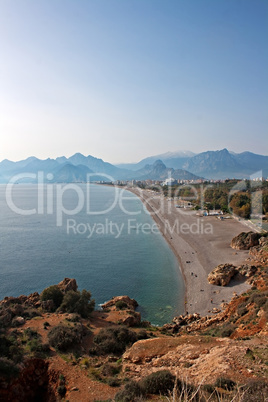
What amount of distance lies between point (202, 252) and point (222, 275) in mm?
8723

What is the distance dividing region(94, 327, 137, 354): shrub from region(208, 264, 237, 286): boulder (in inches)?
468

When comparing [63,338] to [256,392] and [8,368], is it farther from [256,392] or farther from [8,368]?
[256,392]

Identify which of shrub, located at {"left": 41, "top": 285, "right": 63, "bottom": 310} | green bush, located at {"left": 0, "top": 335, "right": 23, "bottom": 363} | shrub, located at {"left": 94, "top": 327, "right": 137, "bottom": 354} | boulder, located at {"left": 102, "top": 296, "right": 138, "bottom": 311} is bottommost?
boulder, located at {"left": 102, "top": 296, "right": 138, "bottom": 311}

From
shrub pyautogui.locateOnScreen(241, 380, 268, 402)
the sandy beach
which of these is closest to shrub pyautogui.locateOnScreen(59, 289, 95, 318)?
the sandy beach

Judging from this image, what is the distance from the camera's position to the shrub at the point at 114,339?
11.6 m

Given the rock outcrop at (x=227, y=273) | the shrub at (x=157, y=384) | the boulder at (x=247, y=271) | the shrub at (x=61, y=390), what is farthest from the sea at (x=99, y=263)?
the shrub at (x=157, y=384)

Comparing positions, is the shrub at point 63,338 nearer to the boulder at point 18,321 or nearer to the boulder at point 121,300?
the boulder at point 18,321

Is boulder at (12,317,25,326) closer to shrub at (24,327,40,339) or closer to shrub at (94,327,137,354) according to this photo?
shrub at (24,327,40,339)

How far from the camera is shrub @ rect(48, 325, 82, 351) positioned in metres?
10.8

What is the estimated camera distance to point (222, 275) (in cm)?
2241

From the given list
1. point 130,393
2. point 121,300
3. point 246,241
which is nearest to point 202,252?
point 246,241

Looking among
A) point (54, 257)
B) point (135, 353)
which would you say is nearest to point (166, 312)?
point (135, 353)

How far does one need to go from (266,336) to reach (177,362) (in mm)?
3769

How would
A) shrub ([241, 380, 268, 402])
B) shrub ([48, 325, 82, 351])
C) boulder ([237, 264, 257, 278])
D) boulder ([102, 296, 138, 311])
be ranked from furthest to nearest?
boulder ([237, 264, 257, 278]) → boulder ([102, 296, 138, 311]) → shrub ([48, 325, 82, 351]) → shrub ([241, 380, 268, 402])
